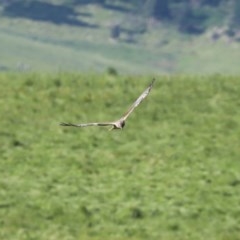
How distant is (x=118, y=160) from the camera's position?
2553 centimetres

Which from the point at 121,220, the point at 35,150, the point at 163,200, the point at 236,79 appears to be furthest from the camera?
the point at 236,79

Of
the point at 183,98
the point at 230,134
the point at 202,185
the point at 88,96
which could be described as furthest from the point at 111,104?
the point at 202,185

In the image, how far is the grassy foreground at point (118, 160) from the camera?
20.4 m

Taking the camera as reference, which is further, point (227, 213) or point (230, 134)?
point (230, 134)

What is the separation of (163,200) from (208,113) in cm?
987

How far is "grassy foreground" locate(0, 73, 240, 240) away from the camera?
2044 centimetres

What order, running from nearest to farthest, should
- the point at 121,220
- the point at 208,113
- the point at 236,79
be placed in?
the point at 121,220, the point at 208,113, the point at 236,79

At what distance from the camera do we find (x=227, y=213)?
69.6 feet

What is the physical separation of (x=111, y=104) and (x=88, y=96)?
134cm

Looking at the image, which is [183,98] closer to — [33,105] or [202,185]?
[33,105]

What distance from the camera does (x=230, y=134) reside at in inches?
1125

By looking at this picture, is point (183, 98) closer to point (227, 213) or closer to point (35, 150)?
point (35, 150)

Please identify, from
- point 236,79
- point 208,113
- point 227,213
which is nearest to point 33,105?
point 208,113

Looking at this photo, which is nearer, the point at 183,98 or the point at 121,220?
the point at 121,220
